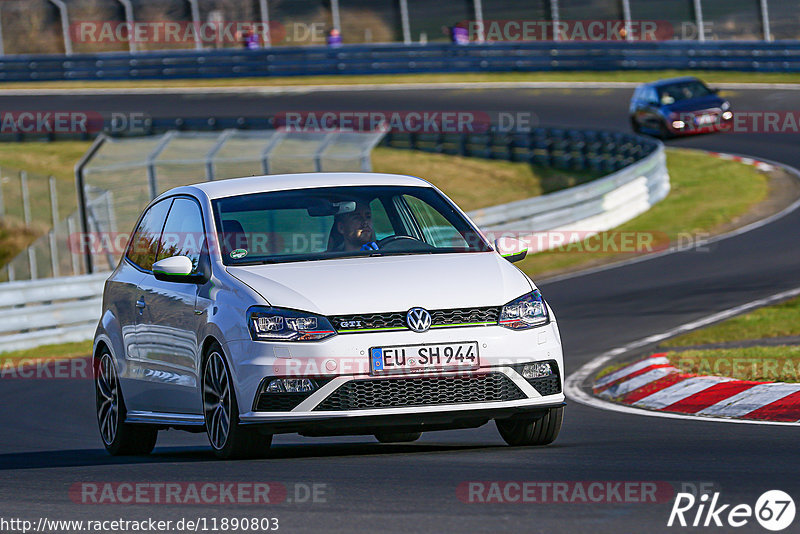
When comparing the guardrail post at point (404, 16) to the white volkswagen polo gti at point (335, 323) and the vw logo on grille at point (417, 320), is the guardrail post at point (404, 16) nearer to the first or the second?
the white volkswagen polo gti at point (335, 323)

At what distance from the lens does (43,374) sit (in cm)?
1462

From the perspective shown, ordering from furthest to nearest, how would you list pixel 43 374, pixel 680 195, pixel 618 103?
1. pixel 618 103
2. pixel 680 195
3. pixel 43 374

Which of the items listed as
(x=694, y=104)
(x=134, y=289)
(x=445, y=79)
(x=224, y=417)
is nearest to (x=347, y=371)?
(x=224, y=417)

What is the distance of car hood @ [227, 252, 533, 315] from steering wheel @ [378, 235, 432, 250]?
0.23 metres

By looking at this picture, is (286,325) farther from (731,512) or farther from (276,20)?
(276,20)

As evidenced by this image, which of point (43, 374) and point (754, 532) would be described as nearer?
point (754, 532)

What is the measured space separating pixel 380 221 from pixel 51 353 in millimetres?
9461

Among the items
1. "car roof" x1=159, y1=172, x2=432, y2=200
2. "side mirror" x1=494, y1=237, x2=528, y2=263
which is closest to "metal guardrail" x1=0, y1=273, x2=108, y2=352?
"car roof" x1=159, y1=172, x2=432, y2=200

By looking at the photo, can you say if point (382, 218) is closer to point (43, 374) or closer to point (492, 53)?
point (43, 374)

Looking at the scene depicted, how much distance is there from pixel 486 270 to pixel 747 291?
9.49m

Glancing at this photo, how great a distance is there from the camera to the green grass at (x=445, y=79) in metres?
40.9

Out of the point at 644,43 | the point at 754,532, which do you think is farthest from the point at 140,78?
the point at 754,532

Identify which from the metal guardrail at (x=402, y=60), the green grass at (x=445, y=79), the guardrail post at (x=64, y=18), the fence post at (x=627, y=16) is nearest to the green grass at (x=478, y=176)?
the green grass at (x=445, y=79)

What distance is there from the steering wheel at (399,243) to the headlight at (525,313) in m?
0.77
